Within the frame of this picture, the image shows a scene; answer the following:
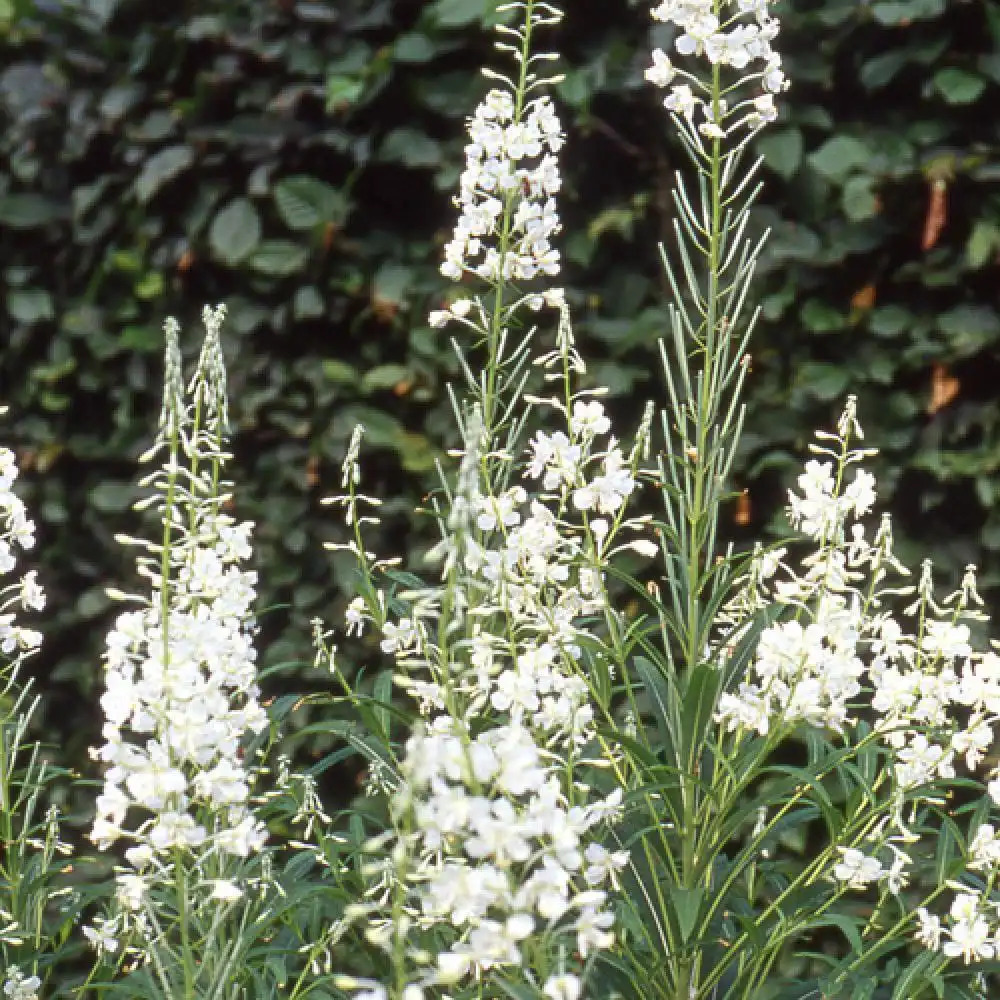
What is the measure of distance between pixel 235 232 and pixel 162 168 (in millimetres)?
243

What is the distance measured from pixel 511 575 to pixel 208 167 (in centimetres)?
216

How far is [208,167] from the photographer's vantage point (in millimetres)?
3596

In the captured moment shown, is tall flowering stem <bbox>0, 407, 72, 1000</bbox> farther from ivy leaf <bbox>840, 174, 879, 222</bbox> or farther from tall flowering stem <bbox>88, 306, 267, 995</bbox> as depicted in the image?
ivy leaf <bbox>840, 174, 879, 222</bbox>

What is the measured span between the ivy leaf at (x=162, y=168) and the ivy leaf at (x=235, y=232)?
0.48 ft

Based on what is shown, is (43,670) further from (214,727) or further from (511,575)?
(214,727)

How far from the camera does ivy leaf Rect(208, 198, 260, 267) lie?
137 inches

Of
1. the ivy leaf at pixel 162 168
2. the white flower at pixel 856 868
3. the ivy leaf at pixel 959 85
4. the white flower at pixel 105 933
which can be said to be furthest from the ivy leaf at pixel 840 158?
the white flower at pixel 105 933

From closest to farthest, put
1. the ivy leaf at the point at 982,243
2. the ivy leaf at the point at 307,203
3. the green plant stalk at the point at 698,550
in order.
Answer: the green plant stalk at the point at 698,550 → the ivy leaf at the point at 982,243 → the ivy leaf at the point at 307,203

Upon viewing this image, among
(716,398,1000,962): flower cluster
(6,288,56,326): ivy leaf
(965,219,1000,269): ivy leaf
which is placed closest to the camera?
(716,398,1000,962): flower cluster

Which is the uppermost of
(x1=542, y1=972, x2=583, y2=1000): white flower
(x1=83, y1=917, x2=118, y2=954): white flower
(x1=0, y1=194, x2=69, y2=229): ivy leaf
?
(x1=542, y1=972, x2=583, y2=1000): white flower

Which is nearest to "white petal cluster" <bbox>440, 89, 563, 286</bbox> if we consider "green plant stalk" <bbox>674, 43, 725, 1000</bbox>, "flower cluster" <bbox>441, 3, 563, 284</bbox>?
"flower cluster" <bbox>441, 3, 563, 284</bbox>

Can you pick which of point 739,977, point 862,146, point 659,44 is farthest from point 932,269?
point 739,977

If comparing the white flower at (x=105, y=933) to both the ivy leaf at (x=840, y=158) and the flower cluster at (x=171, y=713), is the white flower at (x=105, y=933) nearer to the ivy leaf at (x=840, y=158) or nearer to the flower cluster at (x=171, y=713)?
the flower cluster at (x=171, y=713)

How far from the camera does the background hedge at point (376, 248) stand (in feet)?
9.86
